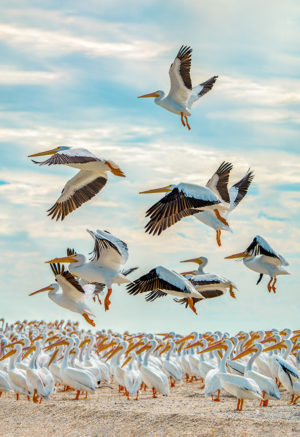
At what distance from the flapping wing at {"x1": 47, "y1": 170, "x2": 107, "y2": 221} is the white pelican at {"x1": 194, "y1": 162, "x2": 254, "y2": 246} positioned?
185cm

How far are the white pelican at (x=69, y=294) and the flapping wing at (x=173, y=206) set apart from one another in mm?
2735

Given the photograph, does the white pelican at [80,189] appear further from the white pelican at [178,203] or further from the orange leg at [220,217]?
the orange leg at [220,217]

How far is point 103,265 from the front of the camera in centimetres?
1156

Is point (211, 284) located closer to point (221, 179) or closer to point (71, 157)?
point (221, 179)

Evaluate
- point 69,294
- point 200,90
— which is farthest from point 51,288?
point 200,90

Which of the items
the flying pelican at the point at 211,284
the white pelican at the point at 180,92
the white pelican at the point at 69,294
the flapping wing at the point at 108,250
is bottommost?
the white pelican at the point at 69,294

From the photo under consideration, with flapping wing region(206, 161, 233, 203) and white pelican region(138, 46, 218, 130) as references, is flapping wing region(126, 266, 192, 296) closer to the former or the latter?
flapping wing region(206, 161, 233, 203)

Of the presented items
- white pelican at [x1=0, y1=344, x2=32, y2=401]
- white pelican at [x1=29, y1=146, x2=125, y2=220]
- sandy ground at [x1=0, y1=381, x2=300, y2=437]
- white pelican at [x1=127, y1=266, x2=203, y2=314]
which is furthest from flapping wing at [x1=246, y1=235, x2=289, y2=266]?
white pelican at [x1=0, y1=344, x2=32, y2=401]

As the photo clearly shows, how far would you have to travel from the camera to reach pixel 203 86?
15102 millimetres

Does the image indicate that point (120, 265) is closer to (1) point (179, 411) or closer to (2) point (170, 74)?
(1) point (179, 411)

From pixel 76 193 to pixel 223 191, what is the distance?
2.68 meters

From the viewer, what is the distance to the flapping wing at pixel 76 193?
12328 mm

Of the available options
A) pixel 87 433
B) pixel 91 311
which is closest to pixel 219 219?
pixel 91 311

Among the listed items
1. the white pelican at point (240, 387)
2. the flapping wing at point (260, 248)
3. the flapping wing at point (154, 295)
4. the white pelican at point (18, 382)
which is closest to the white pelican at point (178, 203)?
the flapping wing at point (154, 295)
